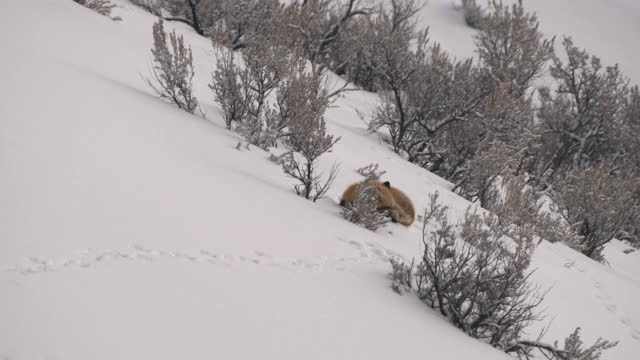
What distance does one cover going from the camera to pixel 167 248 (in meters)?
2.40

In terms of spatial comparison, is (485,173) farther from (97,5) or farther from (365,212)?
(97,5)

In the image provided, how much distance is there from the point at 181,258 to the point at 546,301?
2.94 m

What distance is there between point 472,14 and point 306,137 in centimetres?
1531

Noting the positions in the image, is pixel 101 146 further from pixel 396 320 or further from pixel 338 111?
pixel 338 111

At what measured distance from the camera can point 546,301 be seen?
389 cm

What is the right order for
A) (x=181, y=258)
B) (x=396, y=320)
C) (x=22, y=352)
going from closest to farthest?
(x=22, y=352), (x=181, y=258), (x=396, y=320)

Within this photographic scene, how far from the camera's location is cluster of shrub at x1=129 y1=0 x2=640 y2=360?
10.1 feet

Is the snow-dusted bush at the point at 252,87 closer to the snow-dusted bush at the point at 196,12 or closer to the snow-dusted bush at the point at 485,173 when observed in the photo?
the snow-dusted bush at the point at 485,173

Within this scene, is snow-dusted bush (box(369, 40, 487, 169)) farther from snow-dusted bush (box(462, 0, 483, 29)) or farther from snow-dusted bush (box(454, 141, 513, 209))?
snow-dusted bush (box(462, 0, 483, 29))

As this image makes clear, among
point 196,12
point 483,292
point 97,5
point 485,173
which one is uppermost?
point 196,12

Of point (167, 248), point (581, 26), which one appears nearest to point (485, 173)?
point (167, 248)

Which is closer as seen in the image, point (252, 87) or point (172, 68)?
point (172, 68)

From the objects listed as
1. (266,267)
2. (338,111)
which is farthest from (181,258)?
(338,111)

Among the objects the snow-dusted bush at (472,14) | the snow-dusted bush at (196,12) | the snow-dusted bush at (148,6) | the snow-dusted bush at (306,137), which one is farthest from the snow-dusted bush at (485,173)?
the snow-dusted bush at (472,14)
